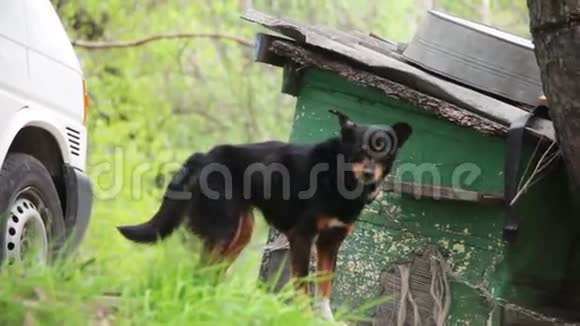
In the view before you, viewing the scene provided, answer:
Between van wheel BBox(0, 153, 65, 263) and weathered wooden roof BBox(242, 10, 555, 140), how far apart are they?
183 cm

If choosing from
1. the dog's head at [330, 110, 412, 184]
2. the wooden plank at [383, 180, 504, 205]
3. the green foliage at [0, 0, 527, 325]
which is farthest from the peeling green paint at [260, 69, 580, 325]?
the green foliage at [0, 0, 527, 325]

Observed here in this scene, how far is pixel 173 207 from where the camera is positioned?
20.3 feet

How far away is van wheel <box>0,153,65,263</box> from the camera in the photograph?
560cm

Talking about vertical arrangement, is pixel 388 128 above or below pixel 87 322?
above

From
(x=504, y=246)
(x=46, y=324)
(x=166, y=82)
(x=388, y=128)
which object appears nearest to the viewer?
(x=46, y=324)

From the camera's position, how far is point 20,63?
19.7 ft

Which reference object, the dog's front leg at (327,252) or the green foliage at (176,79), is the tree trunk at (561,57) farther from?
the green foliage at (176,79)

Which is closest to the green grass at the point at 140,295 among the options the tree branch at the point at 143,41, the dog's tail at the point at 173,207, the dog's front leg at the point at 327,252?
the dog's tail at the point at 173,207

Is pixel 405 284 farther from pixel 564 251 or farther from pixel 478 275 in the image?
pixel 564 251

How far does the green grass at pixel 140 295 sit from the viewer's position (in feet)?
13.5

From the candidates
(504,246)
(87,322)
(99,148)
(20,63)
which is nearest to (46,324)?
(87,322)

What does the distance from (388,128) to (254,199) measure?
2.91 feet

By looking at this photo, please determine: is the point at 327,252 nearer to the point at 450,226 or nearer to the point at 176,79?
the point at 450,226
